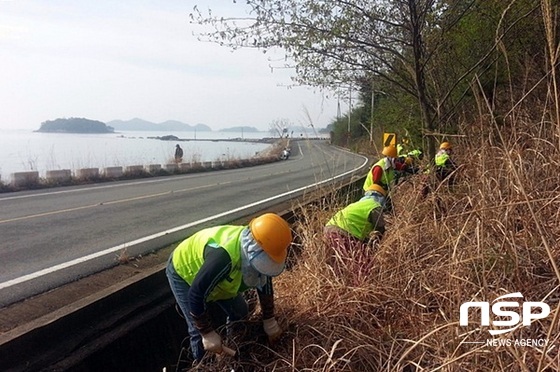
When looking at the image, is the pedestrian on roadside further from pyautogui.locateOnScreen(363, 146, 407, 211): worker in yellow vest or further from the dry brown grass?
the dry brown grass

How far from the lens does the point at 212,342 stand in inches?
117

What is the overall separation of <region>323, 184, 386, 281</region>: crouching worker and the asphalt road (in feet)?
5.09

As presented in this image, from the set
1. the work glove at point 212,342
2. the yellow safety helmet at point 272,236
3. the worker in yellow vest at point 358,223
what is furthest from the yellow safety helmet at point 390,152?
the work glove at point 212,342

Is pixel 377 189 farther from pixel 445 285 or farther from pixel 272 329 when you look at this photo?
pixel 272 329

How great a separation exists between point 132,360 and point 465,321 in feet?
7.73

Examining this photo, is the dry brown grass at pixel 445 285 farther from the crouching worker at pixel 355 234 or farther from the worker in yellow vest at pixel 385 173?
the worker in yellow vest at pixel 385 173

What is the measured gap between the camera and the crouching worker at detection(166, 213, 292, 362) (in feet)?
9.28

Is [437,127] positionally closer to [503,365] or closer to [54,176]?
[503,365]

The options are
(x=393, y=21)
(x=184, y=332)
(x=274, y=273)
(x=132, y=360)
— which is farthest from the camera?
(x=393, y=21)

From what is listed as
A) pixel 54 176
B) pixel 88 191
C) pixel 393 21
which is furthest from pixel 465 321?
pixel 54 176

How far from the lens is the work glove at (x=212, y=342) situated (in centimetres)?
297

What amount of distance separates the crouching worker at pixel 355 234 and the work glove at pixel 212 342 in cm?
127

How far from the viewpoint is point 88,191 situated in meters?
12.0

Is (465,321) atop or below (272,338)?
atop
